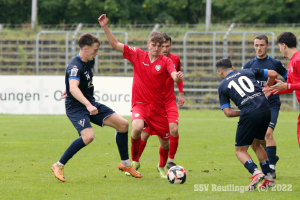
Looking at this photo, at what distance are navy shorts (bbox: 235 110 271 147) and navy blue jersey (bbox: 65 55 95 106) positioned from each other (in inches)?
88.0

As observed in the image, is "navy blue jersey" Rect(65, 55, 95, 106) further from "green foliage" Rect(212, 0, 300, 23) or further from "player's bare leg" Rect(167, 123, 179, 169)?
"green foliage" Rect(212, 0, 300, 23)

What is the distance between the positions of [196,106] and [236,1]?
1393 centimetres

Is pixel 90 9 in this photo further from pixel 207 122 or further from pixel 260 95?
pixel 260 95

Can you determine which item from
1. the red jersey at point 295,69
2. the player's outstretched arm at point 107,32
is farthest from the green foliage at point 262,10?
the player's outstretched arm at point 107,32

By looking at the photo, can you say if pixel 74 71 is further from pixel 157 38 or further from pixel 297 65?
pixel 297 65

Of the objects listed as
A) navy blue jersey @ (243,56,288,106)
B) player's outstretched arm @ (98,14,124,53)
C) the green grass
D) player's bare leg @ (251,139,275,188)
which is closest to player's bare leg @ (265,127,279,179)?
the green grass

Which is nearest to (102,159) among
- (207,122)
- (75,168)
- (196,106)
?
(75,168)

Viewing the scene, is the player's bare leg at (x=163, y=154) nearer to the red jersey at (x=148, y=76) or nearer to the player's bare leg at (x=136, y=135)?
the player's bare leg at (x=136, y=135)

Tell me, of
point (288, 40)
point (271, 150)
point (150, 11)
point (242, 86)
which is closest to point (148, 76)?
point (242, 86)

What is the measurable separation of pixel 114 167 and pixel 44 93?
9218 mm

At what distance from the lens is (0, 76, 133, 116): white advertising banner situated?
50.8 feet

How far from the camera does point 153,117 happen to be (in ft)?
20.7

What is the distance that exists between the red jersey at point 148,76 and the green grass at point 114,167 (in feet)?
3.78

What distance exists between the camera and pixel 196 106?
18.6 m
